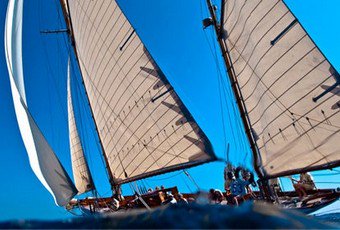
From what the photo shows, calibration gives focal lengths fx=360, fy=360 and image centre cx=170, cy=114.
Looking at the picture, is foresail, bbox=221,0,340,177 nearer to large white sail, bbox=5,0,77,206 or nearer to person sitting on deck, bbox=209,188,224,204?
person sitting on deck, bbox=209,188,224,204

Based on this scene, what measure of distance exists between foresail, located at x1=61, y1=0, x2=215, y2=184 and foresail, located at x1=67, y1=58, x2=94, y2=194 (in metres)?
5.37

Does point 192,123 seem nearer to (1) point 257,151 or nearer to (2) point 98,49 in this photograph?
(1) point 257,151

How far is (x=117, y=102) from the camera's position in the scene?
1602cm

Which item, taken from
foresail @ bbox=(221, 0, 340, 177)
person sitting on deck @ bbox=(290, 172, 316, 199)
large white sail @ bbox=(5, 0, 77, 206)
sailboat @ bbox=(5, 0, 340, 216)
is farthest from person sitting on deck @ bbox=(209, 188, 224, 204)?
large white sail @ bbox=(5, 0, 77, 206)

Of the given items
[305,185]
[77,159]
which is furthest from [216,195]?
[77,159]

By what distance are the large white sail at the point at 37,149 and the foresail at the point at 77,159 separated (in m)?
7.59

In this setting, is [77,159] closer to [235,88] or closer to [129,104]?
[129,104]

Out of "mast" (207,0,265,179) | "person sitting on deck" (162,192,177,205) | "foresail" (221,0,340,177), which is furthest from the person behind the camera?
"mast" (207,0,265,179)

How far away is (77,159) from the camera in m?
23.8

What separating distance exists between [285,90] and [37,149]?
28.2 feet

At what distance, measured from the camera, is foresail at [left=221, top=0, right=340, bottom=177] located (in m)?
10.4

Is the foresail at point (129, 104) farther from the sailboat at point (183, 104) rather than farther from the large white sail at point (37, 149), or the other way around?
the large white sail at point (37, 149)

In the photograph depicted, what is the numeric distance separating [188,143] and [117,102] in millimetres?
4525

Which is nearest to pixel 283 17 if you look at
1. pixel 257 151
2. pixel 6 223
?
pixel 257 151
